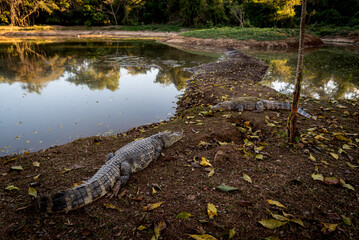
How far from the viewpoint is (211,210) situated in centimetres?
225

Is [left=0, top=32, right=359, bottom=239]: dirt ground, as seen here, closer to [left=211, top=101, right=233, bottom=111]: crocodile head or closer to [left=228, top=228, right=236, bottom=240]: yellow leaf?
[left=228, top=228, right=236, bottom=240]: yellow leaf

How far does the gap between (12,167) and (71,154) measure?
89 cm

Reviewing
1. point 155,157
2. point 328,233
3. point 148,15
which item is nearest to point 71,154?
point 155,157

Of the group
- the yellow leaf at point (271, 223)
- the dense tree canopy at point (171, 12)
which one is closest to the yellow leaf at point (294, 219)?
the yellow leaf at point (271, 223)

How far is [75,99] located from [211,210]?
700 cm

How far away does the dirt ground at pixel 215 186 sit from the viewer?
2078 millimetres

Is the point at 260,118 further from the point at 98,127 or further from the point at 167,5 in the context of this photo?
the point at 167,5

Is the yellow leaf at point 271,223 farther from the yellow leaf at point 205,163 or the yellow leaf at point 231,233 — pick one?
the yellow leaf at point 205,163

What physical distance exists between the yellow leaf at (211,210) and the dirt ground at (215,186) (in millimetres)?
39

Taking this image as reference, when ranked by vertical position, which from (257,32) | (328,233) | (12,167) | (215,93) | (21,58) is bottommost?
(328,233)

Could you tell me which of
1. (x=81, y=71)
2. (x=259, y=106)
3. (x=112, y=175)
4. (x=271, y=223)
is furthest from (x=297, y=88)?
(x=81, y=71)

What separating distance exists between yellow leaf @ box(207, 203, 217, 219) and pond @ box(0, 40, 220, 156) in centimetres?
387

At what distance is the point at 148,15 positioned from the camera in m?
48.9

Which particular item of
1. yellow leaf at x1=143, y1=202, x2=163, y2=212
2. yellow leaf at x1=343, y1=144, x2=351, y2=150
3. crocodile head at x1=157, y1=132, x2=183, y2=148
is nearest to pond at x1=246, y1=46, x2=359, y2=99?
yellow leaf at x1=343, y1=144, x2=351, y2=150
